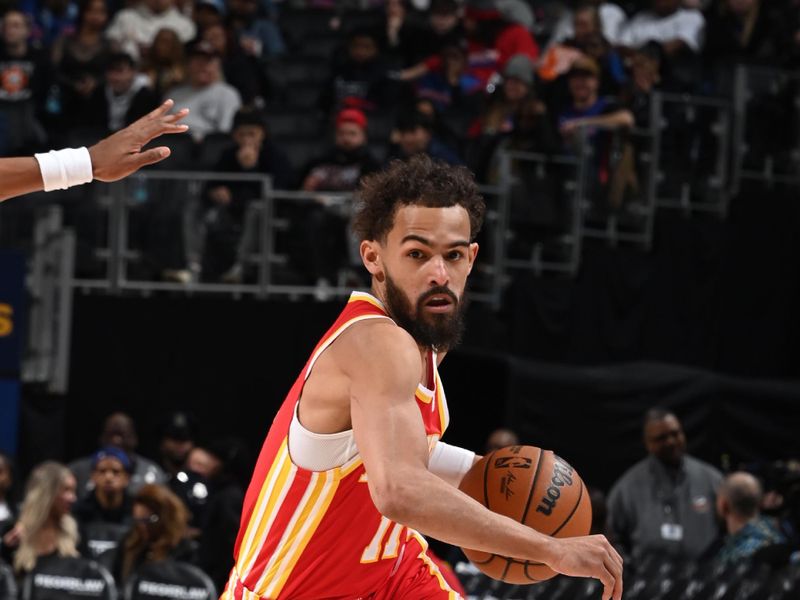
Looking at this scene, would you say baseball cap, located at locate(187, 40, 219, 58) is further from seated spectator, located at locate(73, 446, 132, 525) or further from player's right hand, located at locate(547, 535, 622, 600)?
player's right hand, located at locate(547, 535, 622, 600)

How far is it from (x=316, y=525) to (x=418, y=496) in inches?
22.7

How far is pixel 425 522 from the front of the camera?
4.41 metres

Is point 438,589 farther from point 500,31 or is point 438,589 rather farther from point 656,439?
point 500,31

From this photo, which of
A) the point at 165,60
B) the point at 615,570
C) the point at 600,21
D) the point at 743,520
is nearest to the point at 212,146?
the point at 165,60

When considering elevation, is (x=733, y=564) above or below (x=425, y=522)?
below

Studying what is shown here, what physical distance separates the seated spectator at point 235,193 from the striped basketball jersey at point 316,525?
7.69 metres

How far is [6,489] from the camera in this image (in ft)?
37.7

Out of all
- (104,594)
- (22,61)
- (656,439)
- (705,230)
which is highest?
(22,61)

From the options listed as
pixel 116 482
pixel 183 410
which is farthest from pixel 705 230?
pixel 116 482

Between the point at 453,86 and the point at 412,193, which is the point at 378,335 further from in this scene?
the point at 453,86

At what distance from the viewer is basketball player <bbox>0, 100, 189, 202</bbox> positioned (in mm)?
5133

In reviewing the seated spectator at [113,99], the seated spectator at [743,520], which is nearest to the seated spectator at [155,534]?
the seated spectator at [743,520]

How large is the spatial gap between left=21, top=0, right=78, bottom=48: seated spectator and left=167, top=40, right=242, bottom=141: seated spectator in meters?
2.45

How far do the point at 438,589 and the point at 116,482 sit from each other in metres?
6.52
